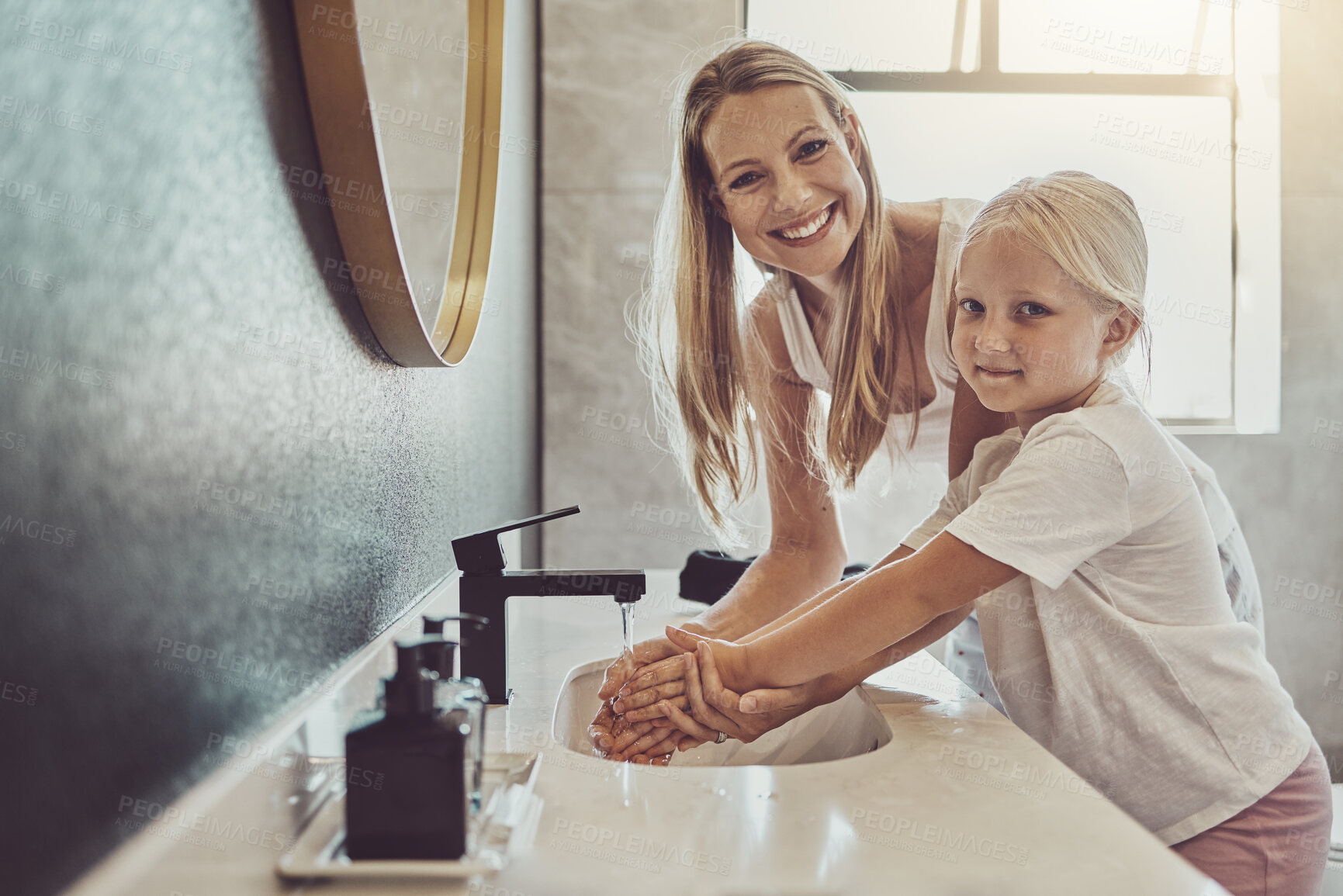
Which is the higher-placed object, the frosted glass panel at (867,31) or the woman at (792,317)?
the frosted glass panel at (867,31)

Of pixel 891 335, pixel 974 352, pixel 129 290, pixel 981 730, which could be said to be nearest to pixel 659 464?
pixel 891 335

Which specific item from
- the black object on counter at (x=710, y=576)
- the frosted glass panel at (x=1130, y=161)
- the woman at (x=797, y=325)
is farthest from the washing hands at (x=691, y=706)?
the frosted glass panel at (x=1130, y=161)

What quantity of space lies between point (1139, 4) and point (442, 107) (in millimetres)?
2145

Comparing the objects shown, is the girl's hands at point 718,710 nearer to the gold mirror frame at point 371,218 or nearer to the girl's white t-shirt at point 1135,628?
the girl's white t-shirt at point 1135,628

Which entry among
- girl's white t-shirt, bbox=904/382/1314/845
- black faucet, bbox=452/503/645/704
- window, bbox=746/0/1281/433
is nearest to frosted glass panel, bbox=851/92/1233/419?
window, bbox=746/0/1281/433

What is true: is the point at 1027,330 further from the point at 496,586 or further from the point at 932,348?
the point at 496,586

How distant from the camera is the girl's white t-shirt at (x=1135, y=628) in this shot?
0.82m

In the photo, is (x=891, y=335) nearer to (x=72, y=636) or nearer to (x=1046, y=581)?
(x=1046, y=581)

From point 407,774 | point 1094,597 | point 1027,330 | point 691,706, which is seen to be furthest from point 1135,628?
point 407,774

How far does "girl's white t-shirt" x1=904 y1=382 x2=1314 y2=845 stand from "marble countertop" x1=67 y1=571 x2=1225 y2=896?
17cm

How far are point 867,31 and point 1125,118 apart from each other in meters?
0.69

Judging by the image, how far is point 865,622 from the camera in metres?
0.83

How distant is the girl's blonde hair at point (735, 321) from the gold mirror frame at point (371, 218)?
31 centimetres

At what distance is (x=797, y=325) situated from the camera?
1.35m
